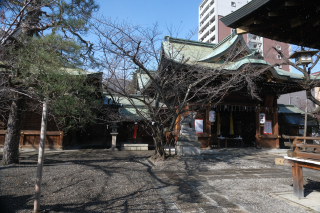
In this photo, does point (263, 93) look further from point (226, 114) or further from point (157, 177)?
point (157, 177)

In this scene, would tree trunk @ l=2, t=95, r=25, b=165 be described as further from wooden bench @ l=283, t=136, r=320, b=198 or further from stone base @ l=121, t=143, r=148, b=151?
wooden bench @ l=283, t=136, r=320, b=198

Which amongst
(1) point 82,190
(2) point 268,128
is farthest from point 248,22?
(2) point 268,128

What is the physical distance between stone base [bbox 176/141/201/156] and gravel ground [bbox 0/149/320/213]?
1.39 m

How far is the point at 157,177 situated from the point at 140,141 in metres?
7.08

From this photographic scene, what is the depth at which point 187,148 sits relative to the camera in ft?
29.2

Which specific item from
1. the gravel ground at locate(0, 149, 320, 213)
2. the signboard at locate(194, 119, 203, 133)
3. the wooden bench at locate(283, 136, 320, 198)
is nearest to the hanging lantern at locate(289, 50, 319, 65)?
the wooden bench at locate(283, 136, 320, 198)

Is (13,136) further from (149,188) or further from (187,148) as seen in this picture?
(187,148)

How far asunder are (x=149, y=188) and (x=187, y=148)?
4.36m

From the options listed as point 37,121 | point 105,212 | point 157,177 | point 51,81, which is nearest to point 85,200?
point 105,212

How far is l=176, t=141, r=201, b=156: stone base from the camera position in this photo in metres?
8.82

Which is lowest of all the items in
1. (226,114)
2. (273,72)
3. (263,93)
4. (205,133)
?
(205,133)

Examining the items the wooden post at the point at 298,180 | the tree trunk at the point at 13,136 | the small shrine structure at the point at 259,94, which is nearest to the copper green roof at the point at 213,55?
the small shrine structure at the point at 259,94

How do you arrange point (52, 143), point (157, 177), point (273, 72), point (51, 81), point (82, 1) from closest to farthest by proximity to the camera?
point (51, 81), point (157, 177), point (82, 1), point (273, 72), point (52, 143)

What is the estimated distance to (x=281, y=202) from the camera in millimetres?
4168
